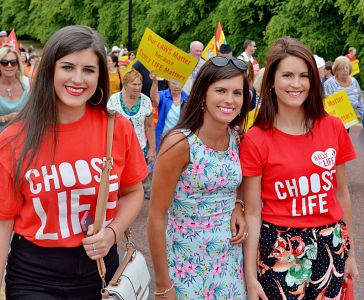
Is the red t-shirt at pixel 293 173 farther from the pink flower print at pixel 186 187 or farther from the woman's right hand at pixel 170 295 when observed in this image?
the woman's right hand at pixel 170 295

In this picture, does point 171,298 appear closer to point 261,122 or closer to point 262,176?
point 262,176

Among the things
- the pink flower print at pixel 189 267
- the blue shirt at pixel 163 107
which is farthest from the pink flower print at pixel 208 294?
the blue shirt at pixel 163 107

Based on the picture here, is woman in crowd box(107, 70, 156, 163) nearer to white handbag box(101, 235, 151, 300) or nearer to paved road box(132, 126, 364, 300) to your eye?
paved road box(132, 126, 364, 300)

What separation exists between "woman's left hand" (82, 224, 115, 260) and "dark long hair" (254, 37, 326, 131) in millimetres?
935

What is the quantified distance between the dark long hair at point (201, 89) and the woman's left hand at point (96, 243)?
653 mm


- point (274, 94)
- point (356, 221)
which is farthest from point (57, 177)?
point (356, 221)

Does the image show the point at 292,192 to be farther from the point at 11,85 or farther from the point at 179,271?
the point at 11,85

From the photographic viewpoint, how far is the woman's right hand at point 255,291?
Answer: 277cm

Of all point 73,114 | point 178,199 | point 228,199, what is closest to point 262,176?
point 228,199

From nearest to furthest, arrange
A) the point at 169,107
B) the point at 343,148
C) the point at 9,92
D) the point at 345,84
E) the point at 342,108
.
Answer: the point at 343,148, the point at 9,92, the point at 169,107, the point at 342,108, the point at 345,84

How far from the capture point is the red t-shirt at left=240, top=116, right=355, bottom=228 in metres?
2.76

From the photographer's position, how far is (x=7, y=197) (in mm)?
2311

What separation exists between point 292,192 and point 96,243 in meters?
0.93

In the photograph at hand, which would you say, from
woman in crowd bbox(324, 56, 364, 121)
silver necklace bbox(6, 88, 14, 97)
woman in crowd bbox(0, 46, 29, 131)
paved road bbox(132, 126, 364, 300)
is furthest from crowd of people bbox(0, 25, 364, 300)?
woman in crowd bbox(324, 56, 364, 121)
